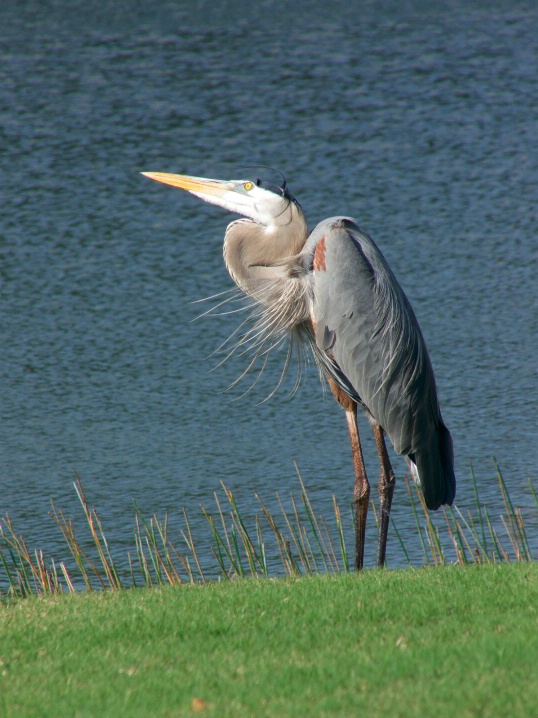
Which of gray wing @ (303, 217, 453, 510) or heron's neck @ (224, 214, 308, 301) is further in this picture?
heron's neck @ (224, 214, 308, 301)

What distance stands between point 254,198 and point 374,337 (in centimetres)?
110

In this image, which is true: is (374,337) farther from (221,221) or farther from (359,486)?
(221,221)

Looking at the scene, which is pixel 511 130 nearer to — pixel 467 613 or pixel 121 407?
pixel 121 407

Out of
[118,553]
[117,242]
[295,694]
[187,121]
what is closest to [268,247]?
[118,553]

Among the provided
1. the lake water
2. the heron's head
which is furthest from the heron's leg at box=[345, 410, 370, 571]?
the heron's head

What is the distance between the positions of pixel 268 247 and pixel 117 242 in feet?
24.0

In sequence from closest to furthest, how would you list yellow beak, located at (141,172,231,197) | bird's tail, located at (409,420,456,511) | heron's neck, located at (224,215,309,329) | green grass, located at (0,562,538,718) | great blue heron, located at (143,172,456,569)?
green grass, located at (0,562,538,718) < bird's tail, located at (409,420,456,511) < great blue heron, located at (143,172,456,569) < heron's neck, located at (224,215,309,329) < yellow beak, located at (141,172,231,197)

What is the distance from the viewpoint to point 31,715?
3584 mm

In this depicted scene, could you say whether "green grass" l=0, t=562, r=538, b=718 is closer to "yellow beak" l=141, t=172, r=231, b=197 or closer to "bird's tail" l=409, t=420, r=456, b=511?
"bird's tail" l=409, t=420, r=456, b=511

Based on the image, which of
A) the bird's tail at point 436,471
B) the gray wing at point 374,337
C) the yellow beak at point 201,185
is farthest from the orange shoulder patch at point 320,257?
the bird's tail at point 436,471

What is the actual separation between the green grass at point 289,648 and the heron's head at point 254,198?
2.19 meters

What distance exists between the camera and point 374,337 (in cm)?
630

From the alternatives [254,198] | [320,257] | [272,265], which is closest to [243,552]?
[272,265]

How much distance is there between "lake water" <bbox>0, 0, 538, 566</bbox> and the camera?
881 centimetres
